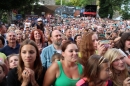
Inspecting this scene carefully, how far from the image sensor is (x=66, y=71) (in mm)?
3885

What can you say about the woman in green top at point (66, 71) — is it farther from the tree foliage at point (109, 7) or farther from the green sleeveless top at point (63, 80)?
the tree foliage at point (109, 7)

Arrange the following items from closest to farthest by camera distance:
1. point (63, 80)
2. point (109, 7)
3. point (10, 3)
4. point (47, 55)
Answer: point (63, 80) → point (47, 55) → point (10, 3) → point (109, 7)

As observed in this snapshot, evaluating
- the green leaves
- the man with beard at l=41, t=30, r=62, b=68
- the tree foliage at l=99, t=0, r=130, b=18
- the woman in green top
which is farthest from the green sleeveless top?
the tree foliage at l=99, t=0, r=130, b=18

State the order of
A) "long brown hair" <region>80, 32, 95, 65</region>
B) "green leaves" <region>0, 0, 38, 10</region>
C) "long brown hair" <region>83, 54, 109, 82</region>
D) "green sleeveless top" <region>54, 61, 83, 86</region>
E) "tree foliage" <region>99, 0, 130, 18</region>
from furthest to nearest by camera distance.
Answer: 1. "tree foliage" <region>99, 0, 130, 18</region>
2. "green leaves" <region>0, 0, 38, 10</region>
3. "long brown hair" <region>80, 32, 95, 65</region>
4. "green sleeveless top" <region>54, 61, 83, 86</region>
5. "long brown hair" <region>83, 54, 109, 82</region>

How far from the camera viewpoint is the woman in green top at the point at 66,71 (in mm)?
3793

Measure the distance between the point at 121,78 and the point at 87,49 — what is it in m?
0.92

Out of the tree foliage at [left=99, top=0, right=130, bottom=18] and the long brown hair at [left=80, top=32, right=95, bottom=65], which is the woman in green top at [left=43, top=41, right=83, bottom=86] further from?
the tree foliage at [left=99, top=0, right=130, bottom=18]

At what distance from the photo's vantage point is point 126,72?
4277mm

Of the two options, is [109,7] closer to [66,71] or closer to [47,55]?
[47,55]

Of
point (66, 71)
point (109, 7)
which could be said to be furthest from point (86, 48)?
point (109, 7)

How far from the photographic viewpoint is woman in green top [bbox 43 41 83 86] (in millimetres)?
3793

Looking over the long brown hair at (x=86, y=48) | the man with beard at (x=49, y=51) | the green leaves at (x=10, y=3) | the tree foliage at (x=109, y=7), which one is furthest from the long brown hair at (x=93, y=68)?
the tree foliage at (x=109, y=7)

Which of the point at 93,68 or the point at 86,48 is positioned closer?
the point at 93,68

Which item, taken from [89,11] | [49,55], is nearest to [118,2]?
[89,11]
